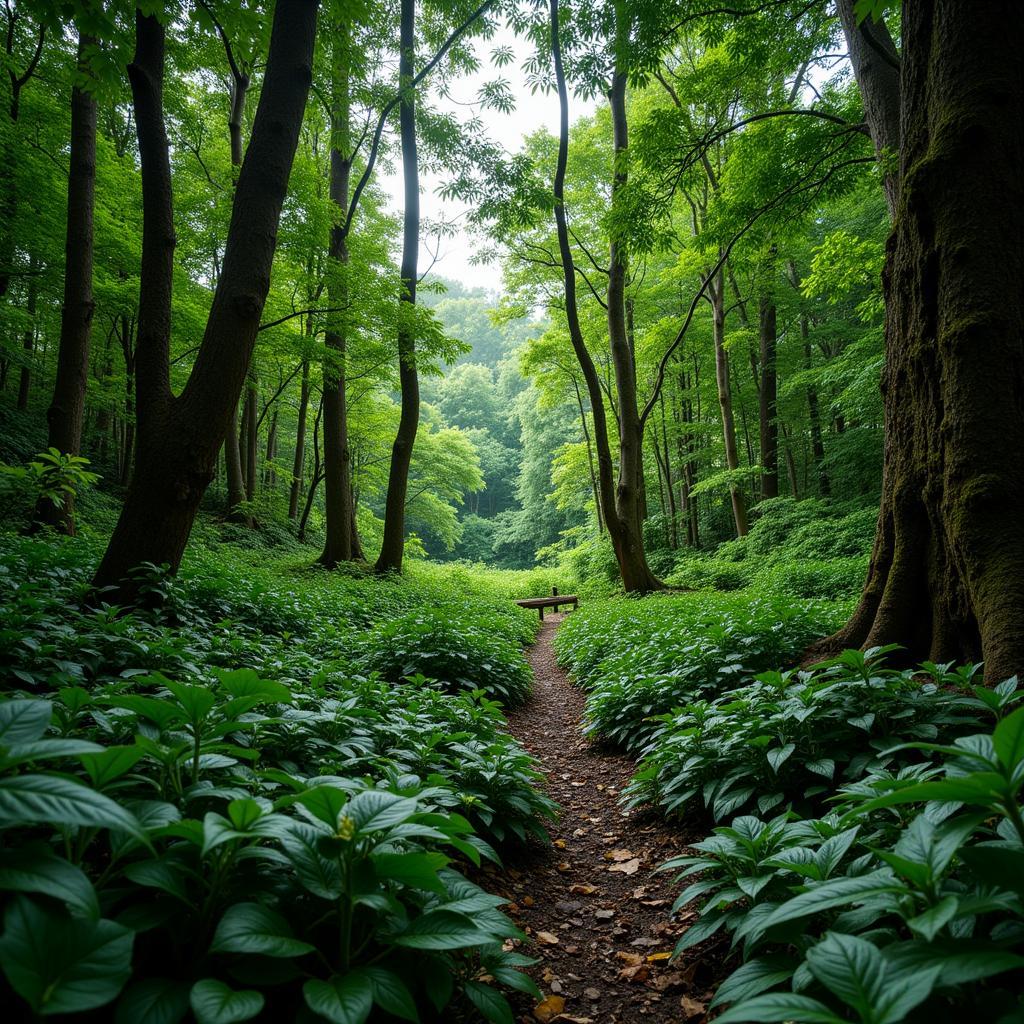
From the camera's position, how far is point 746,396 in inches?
768

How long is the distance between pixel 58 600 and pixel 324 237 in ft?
32.1

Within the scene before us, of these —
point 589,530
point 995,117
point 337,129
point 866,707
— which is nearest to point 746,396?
point 589,530

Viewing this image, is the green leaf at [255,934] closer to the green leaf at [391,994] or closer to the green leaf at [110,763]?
the green leaf at [391,994]

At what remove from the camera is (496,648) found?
6172 mm

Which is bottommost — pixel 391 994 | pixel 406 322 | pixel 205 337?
pixel 391 994

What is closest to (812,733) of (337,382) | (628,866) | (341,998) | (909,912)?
(628,866)

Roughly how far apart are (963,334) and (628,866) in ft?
11.0

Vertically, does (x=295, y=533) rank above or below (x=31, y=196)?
below

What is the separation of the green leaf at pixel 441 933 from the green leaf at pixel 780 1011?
1.99 feet

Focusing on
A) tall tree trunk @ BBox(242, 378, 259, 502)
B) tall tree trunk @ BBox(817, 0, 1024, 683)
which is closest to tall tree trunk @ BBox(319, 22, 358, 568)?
Result: tall tree trunk @ BBox(242, 378, 259, 502)

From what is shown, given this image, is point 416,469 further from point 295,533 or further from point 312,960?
point 312,960

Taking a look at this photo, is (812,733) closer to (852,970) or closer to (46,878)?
(852,970)

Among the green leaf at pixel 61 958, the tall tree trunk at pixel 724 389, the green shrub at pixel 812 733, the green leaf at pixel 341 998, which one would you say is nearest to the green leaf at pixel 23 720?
the green leaf at pixel 61 958

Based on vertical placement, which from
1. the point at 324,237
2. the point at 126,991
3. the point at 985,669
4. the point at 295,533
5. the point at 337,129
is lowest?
the point at 126,991
